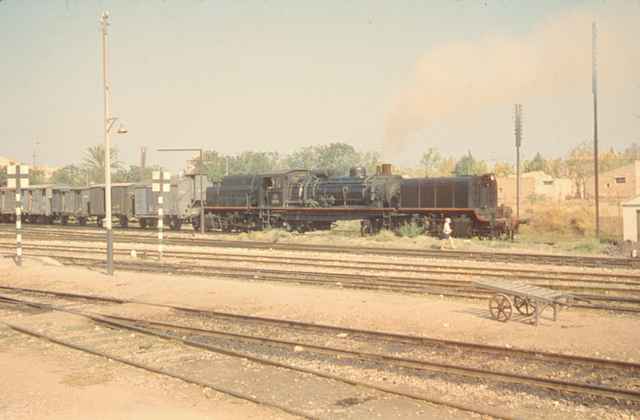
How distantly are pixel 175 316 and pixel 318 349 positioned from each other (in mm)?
4352

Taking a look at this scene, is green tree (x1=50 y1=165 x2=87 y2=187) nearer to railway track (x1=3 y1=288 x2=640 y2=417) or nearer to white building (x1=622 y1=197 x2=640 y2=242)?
white building (x1=622 y1=197 x2=640 y2=242)

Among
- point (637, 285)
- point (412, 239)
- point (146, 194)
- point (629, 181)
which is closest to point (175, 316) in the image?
point (637, 285)

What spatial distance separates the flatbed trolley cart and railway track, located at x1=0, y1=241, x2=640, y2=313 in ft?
5.62

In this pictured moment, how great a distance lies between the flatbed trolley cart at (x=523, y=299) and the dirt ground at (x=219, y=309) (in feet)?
0.93

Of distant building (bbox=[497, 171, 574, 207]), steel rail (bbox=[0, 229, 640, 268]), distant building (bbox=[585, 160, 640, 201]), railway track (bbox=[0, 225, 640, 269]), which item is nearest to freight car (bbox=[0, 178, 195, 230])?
railway track (bbox=[0, 225, 640, 269])

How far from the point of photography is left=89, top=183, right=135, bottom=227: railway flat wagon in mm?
45312

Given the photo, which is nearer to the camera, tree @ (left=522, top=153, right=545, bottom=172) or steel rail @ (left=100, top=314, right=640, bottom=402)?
steel rail @ (left=100, top=314, right=640, bottom=402)

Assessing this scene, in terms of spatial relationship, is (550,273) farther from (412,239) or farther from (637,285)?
(412,239)

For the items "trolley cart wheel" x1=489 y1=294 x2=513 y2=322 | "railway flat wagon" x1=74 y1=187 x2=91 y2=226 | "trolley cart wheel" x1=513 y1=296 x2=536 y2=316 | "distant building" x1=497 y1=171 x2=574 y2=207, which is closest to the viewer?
"trolley cart wheel" x1=489 y1=294 x2=513 y2=322

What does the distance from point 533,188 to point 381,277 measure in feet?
216

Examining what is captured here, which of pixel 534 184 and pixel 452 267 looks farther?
pixel 534 184

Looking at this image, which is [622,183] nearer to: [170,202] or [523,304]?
[170,202]

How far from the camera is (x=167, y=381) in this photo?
8961 millimetres

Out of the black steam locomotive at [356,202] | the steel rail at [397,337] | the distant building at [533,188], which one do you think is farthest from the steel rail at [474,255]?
the distant building at [533,188]
